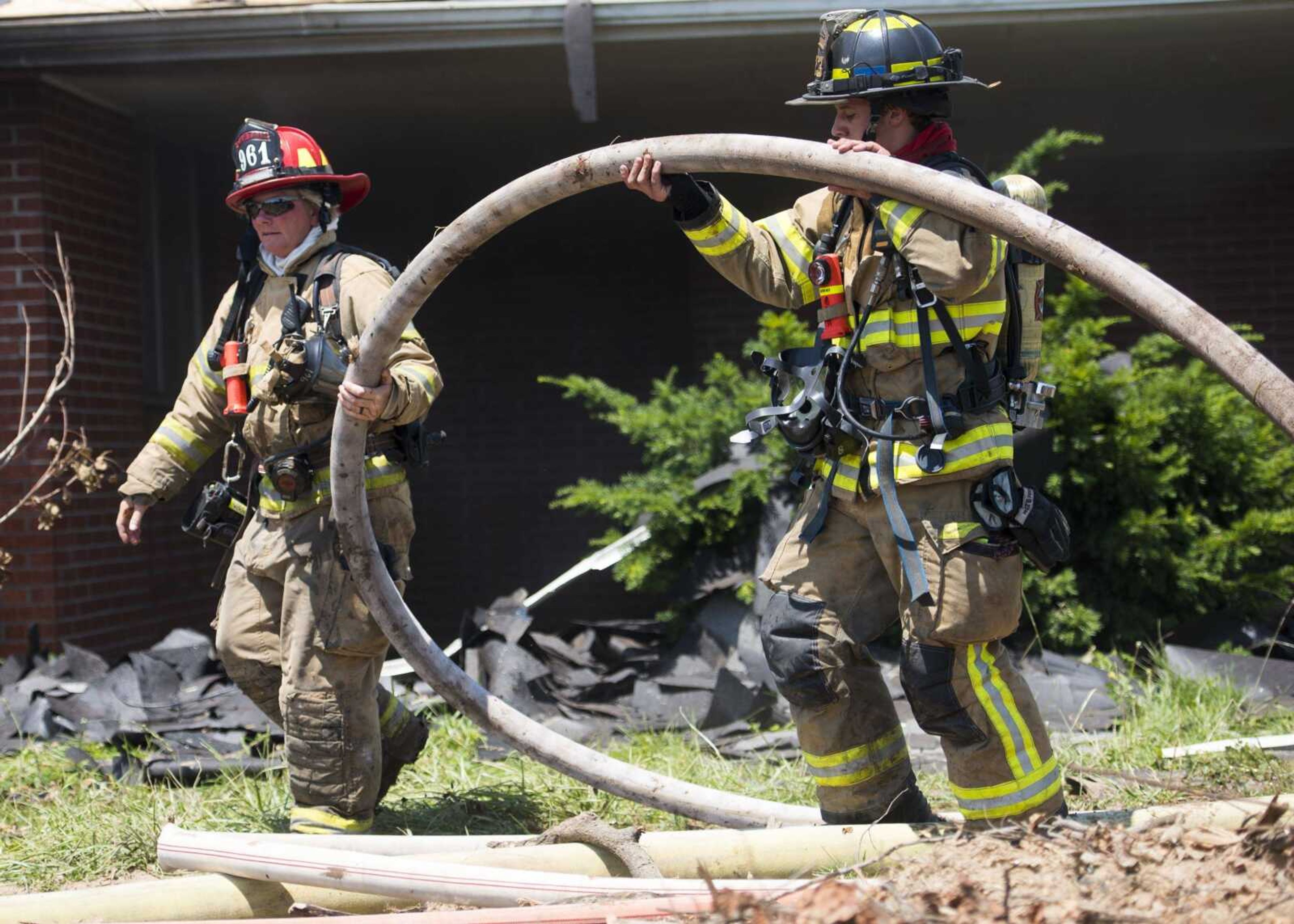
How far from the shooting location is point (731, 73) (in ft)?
22.8

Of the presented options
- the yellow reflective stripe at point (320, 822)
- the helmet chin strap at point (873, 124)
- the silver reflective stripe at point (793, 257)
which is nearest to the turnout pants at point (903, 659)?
the silver reflective stripe at point (793, 257)

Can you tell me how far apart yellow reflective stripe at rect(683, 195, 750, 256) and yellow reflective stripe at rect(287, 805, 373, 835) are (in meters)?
2.05

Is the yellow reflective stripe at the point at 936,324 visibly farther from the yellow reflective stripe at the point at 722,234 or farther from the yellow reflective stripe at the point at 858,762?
the yellow reflective stripe at the point at 858,762

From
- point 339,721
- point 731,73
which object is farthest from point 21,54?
point 339,721

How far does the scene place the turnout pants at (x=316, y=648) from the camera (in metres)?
3.88

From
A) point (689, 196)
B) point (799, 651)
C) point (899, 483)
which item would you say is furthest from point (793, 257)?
point (799, 651)

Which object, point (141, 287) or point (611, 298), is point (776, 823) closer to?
point (141, 287)

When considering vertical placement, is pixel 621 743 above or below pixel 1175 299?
below

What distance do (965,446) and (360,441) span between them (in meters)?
1.73

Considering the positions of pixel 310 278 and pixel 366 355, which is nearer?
pixel 366 355

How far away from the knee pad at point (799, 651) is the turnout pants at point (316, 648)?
1.32 metres

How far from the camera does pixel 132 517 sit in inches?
166

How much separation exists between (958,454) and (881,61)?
1.05m

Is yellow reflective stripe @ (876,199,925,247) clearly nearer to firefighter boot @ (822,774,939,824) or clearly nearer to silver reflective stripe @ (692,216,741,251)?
silver reflective stripe @ (692,216,741,251)
